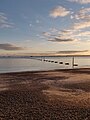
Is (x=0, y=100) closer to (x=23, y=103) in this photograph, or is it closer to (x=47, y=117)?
(x=23, y=103)

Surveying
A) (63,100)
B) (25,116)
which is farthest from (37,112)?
(63,100)

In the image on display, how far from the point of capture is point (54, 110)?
14.8 m

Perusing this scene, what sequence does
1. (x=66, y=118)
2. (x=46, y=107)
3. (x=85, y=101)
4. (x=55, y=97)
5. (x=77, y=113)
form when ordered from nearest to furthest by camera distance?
1. (x=66, y=118)
2. (x=77, y=113)
3. (x=46, y=107)
4. (x=85, y=101)
5. (x=55, y=97)

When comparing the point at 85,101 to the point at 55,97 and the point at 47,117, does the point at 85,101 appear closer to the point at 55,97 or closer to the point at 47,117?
the point at 55,97

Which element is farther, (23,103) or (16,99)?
(16,99)

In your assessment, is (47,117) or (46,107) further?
(46,107)

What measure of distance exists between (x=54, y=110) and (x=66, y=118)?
6.69ft

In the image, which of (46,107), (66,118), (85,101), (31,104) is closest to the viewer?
(66,118)

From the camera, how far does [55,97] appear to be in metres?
19.3

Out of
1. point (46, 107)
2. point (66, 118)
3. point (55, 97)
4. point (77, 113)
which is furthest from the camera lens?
point (55, 97)

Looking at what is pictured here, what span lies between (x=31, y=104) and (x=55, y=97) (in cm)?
346

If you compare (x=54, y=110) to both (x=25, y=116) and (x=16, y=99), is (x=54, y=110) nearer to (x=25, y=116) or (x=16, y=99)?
(x=25, y=116)

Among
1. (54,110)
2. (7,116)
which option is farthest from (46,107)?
(7,116)

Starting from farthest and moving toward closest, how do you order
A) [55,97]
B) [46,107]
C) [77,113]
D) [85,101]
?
[55,97], [85,101], [46,107], [77,113]
